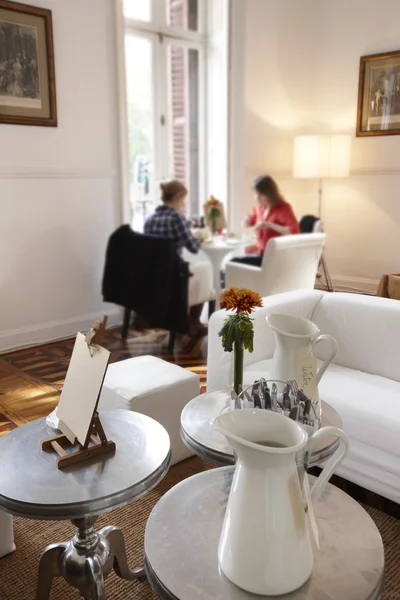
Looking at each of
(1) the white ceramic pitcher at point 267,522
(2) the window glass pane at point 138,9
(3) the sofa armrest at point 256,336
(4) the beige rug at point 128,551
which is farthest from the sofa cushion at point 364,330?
(2) the window glass pane at point 138,9

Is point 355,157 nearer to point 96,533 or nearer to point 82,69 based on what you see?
point 82,69

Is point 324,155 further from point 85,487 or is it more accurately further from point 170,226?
point 85,487

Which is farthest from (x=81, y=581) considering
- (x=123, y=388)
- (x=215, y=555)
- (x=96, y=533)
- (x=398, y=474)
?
(x=398, y=474)

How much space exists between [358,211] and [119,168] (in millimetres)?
2594

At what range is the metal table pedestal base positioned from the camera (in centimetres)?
138

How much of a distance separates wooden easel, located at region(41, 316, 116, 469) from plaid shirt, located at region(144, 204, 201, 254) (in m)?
2.48

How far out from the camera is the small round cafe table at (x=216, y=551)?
0.92m

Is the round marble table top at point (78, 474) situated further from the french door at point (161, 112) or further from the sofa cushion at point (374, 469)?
the french door at point (161, 112)

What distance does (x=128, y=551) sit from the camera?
5.80ft

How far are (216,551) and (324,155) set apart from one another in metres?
4.78

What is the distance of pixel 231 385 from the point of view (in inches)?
71.6

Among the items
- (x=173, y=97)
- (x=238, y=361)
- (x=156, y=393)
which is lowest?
(x=156, y=393)

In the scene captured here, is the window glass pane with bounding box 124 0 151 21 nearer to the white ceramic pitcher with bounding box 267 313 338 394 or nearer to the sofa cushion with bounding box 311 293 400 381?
the sofa cushion with bounding box 311 293 400 381

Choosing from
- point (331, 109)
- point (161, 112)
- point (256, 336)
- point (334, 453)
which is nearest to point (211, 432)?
point (334, 453)
